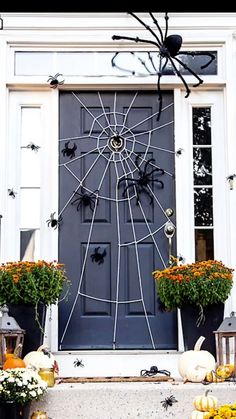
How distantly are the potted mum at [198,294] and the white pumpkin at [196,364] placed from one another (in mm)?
345

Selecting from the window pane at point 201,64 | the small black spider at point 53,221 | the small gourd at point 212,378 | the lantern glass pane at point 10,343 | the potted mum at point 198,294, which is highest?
the window pane at point 201,64

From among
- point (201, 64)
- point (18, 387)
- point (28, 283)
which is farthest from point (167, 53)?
point (18, 387)

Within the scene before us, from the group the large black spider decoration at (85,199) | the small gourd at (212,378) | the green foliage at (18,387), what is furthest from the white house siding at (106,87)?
the green foliage at (18,387)

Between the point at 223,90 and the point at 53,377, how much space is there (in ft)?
8.42

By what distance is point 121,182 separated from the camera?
16.8ft

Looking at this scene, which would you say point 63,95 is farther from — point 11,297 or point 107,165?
point 11,297

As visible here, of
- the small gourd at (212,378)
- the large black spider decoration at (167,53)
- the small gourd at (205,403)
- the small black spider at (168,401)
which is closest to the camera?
the small gourd at (205,403)

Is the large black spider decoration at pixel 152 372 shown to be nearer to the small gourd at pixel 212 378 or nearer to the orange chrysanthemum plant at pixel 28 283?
the small gourd at pixel 212 378

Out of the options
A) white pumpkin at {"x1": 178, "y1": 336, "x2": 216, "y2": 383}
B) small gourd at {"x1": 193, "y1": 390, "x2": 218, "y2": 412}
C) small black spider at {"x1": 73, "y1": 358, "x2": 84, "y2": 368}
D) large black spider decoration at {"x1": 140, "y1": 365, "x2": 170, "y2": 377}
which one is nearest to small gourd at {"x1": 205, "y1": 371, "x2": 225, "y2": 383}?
white pumpkin at {"x1": 178, "y1": 336, "x2": 216, "y2": 383}

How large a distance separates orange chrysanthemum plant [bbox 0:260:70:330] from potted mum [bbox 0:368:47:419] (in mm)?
801

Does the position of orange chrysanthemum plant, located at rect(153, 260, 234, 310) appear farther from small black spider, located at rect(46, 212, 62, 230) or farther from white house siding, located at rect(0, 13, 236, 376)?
small black spider, located at rect(46, 212, 62, 230)

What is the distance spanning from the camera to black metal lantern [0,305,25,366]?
4.08 meters

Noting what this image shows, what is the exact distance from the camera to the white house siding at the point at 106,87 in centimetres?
501
